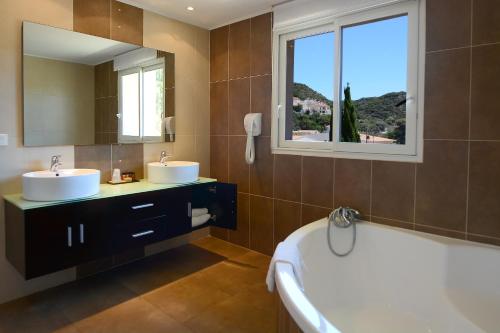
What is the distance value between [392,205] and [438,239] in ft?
1.19

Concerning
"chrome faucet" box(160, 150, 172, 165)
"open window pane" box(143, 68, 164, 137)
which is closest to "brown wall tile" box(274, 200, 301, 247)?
"chrome faucet" box(160, 150, 172, 165)

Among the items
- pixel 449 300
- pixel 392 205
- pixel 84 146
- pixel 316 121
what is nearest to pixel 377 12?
pixel 316 121

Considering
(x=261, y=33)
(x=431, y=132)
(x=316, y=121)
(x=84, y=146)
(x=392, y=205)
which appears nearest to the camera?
(x=431, y=132)

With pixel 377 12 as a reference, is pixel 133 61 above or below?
below

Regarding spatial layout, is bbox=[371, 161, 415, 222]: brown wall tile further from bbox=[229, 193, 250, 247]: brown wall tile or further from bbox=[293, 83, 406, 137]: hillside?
bbox=[229, 193, 250, 247]: brown wall tile

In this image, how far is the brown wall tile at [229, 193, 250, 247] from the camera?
3.21 meters

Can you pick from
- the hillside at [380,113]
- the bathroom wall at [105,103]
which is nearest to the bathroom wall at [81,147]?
the bathroom wall at [105,103]

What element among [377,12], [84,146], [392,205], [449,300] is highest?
[377,12]

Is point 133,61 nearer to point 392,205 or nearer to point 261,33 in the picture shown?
point 261,33

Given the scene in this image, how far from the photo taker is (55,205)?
6.47ft

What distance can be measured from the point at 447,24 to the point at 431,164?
A: 86 cm

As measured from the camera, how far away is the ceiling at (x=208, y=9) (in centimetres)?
275

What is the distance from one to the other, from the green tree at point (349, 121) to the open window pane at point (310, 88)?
0.43ft

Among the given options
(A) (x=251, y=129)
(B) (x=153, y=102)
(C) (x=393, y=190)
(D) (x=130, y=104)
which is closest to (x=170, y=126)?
(B) (x=153, y=102)
